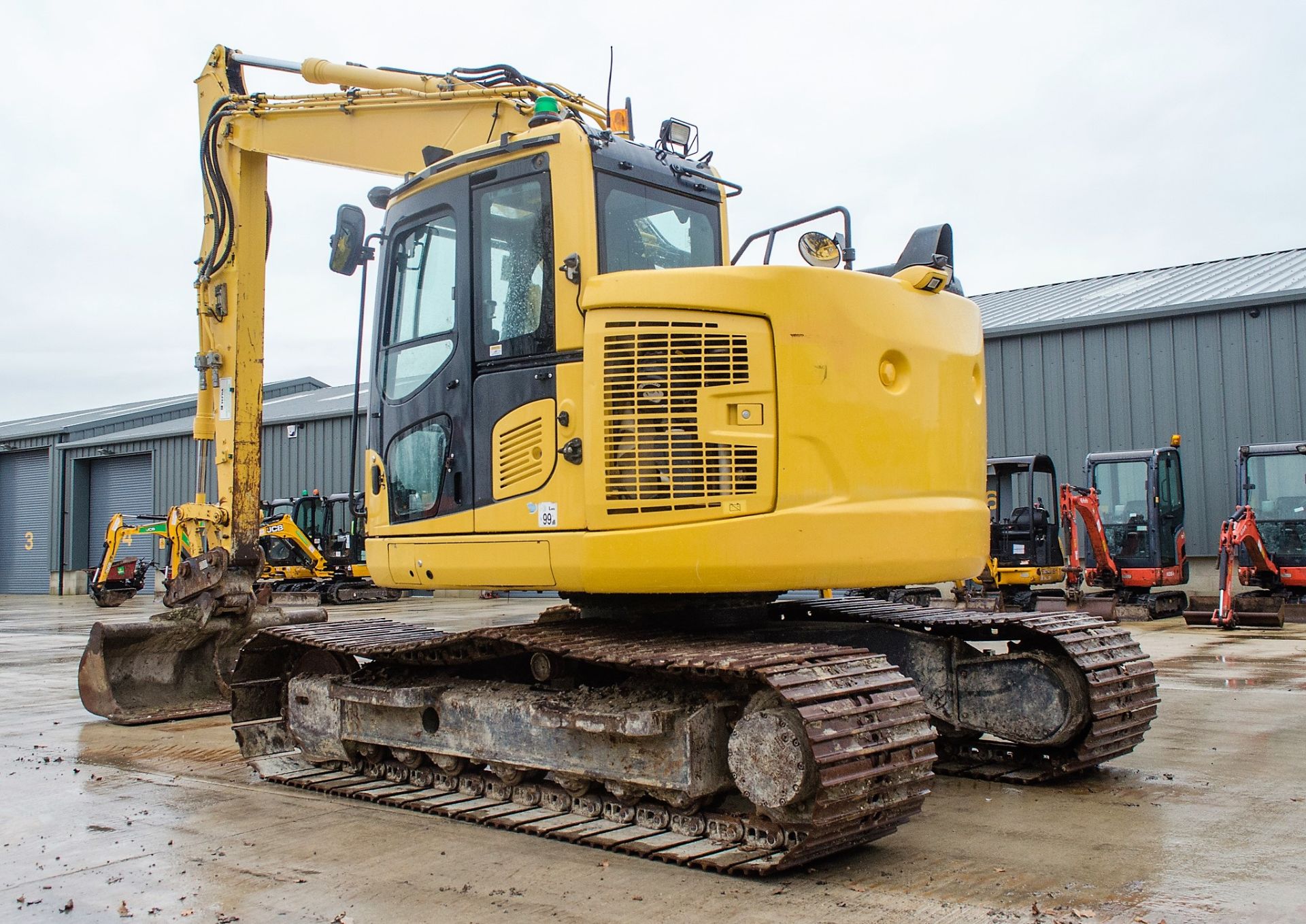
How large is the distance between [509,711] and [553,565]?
86 centimetres

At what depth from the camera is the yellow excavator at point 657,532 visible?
516 centimetres

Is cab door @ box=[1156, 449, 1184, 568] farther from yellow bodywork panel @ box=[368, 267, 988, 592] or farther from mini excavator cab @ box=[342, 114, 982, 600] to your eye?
yellow bodywork panel @ box=[368, 267, 988, 592]

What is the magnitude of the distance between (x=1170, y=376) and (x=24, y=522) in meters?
39.7

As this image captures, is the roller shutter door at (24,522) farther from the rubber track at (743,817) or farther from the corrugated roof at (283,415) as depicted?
the rubber track at (743,817)

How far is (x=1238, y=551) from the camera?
19.7 meters

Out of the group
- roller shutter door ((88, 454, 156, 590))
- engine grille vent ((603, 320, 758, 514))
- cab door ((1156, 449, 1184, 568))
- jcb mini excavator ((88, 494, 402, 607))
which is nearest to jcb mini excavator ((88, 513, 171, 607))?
jcb mini excavator ((88, 494, 402, 607))

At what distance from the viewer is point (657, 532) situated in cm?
526

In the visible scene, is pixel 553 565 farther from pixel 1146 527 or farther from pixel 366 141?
pixel 1146 527

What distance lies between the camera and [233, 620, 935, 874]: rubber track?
4703 millimetres

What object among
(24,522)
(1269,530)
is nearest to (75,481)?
(24,522)

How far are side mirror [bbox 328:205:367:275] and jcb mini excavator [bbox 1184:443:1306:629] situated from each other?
15.0m

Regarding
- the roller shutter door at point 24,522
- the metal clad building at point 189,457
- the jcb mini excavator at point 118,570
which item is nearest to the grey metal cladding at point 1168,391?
the metal clad building at point 189,457

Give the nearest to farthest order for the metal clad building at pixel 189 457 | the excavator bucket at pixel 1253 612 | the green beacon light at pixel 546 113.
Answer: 1. the green beacon light at pixel 546 113
2. the excavator bucket at pixel 1253 612
3. the metal clad building at pixel 189 457

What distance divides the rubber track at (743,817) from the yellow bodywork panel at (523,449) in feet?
2.51
